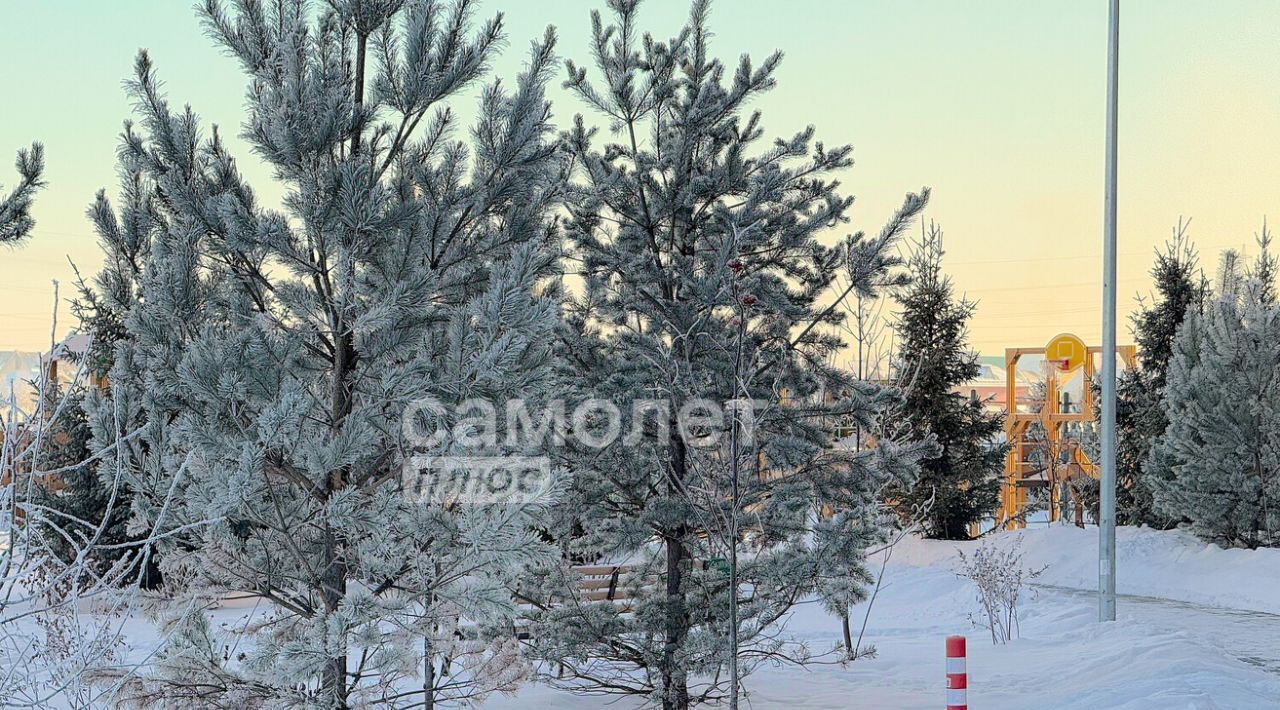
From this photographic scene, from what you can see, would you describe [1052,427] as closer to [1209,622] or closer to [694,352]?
[1209,622]

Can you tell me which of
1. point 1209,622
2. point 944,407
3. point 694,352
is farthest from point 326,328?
point 944,407

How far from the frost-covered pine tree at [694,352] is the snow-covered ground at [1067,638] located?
153 cm

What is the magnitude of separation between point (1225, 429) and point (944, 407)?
4.68 meters

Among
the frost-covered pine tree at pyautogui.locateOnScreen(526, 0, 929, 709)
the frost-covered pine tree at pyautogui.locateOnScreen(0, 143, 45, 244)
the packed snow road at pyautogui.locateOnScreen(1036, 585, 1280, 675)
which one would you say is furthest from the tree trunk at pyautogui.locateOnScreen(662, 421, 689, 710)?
the packed snow road at pyautogui.locateOnScreen(1036, 585, 1280, 675)

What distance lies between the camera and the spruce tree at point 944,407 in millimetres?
21250

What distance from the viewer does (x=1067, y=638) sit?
12523 mm

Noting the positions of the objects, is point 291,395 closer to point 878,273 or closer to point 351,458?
point 351,458

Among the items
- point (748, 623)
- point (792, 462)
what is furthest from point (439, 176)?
point (748, 623)

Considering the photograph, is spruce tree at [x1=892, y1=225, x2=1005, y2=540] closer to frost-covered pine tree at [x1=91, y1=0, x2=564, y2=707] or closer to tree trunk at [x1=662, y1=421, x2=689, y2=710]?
tree trunk at [x1=662, y1=421, x2=689, y2=710]

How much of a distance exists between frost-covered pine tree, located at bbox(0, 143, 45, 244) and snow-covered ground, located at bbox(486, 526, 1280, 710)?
17.4 feet

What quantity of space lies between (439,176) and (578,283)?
8.91ft

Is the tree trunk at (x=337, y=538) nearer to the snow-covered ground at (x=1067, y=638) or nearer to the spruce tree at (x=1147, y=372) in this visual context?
the snow-covered ground at (x=1067, y=638)

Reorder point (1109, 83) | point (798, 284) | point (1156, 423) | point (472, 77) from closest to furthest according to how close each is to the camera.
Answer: point (472, 77) < point (798, 284) < point (1109, 83) < point (1156, 423)

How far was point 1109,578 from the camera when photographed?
41.1 ft
